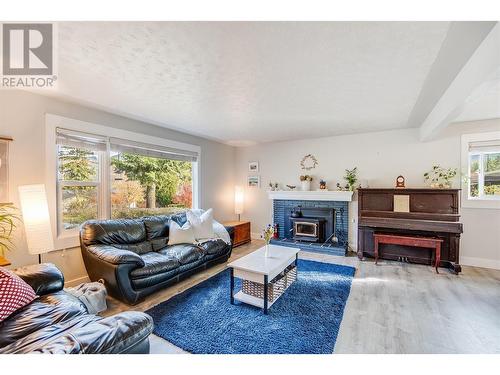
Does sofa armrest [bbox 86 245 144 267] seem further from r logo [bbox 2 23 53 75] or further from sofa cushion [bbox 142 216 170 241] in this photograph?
r logo [bbox 2 23 53 75]

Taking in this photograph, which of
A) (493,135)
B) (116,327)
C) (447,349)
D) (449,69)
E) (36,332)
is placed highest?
(449,69)

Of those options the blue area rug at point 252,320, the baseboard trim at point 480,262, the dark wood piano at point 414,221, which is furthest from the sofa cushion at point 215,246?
the baseboard trim at point 480,262

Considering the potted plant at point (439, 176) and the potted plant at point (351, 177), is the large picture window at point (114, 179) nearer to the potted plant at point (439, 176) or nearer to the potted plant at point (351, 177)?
the potted plant at point (351, 177)

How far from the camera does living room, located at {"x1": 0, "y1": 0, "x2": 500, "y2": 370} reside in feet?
5.17

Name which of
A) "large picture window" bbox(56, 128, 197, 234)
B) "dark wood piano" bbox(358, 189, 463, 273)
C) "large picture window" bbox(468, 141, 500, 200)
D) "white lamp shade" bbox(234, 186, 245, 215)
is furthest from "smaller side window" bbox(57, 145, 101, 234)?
"large picture window" bbox(468, 141, 500, 200)

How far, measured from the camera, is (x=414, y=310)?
2379 mm

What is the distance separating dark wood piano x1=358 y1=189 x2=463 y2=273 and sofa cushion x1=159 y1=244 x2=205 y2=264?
114 inches

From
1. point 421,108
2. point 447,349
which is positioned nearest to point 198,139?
point 421,108

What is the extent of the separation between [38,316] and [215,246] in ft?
7.36

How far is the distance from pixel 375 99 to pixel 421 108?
89 centimetres

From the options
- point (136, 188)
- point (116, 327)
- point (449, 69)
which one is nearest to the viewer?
point (116, 327)

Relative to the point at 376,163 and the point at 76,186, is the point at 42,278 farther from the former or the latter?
the point at 376,163

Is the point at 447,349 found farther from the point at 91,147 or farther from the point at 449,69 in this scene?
the point at 91,147
